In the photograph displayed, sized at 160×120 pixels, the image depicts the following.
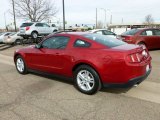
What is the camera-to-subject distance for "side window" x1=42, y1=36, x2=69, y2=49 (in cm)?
578

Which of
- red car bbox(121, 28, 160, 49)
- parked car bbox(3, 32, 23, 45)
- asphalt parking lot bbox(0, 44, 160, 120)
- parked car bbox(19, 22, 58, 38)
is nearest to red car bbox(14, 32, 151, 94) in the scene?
asphalt parking lot bbox(0, 44, 160, 120)

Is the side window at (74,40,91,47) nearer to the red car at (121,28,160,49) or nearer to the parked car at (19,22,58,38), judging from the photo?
the red car at (121,28,160,49)

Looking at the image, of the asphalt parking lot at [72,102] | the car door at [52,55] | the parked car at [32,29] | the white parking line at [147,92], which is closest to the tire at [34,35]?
the parked car at [32,29]

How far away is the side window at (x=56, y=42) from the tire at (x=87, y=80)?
899 mm

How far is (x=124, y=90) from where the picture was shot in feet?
17.4

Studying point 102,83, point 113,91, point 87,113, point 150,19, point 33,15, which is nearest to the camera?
point 87,113

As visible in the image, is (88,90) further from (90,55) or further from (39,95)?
(39,95)

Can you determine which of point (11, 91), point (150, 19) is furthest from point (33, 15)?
point (150, 19)

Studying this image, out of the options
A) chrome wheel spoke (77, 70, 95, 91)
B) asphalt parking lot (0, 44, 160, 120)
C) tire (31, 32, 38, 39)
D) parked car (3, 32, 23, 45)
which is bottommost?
asphalt parking lot (0, 44, 160, 120)

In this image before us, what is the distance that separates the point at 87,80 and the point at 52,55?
53.2 inches

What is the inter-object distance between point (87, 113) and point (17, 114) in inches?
52.5

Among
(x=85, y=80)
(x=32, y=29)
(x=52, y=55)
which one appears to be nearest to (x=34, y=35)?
(x=32, y=29)

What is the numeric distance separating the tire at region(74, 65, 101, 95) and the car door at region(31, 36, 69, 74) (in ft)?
1.86

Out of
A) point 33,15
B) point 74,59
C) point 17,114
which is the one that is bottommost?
point 17,114
